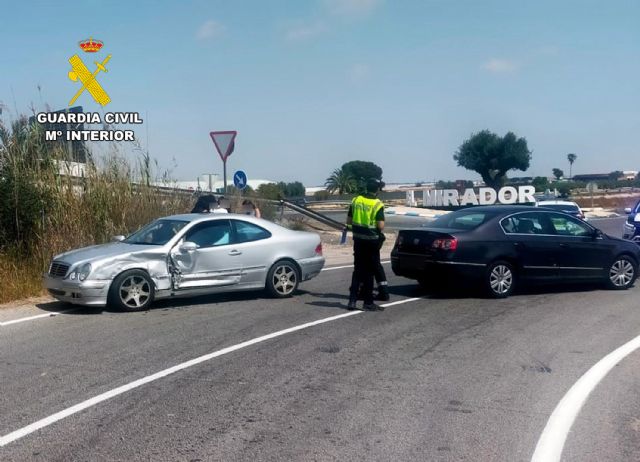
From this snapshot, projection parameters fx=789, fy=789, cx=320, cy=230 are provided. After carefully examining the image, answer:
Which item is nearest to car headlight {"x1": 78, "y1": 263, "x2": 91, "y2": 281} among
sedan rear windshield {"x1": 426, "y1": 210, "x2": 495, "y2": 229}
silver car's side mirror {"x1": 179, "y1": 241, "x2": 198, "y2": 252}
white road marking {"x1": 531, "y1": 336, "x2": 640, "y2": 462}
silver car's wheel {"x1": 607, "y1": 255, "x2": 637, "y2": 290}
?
silver car's side mirror {"x1": 179, "y1": 241, "x2": 198, "y2": 252}

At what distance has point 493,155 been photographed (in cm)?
8056

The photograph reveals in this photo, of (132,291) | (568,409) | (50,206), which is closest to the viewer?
(568,409)

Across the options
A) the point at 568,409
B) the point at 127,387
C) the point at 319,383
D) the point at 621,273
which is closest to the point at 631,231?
the point at 621,273

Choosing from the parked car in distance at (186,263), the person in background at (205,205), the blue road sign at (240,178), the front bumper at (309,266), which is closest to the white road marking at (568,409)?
the front bumper at (309,266)

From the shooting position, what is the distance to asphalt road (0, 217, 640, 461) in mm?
5617

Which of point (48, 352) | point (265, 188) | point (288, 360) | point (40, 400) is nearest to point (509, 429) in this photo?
point (288, 360)

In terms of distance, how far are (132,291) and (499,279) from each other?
5684mm

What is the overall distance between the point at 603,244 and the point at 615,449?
8.61 metres

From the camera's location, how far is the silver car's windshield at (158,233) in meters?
12.0

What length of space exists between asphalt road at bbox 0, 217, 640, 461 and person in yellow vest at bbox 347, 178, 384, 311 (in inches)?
15.5

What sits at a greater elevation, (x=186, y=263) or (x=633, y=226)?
(x=186, y=263)

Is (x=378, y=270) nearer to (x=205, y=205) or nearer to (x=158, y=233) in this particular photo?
(x=158, y=233)

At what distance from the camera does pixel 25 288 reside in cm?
1300

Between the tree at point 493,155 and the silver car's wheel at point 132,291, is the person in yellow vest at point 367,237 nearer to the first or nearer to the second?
the silver car's wheel at point 132,291
